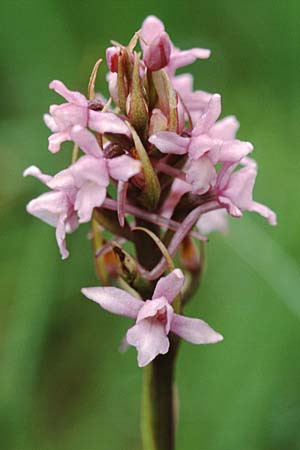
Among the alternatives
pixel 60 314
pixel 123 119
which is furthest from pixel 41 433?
pixel 123 119

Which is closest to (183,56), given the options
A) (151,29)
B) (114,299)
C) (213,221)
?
(151,29)

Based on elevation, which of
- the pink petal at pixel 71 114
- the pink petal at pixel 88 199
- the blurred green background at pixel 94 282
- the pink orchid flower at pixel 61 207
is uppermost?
the pink petal at pixel 71 114

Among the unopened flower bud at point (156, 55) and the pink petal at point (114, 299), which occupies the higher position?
the unopened flower bud at point (156, 55)

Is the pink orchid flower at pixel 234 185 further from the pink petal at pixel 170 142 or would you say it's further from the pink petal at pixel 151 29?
the pink petal at pixel 151 29

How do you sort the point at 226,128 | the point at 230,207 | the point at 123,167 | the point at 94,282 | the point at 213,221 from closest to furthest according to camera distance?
1. the point at 123,167
2. the point at 230,207
3. the point at 226,128
4. the point at 213,221
5. the point at 94,282

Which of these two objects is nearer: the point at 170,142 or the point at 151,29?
the point at 170,142

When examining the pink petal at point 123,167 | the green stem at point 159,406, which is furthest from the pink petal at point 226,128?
the green stem at point 159,406

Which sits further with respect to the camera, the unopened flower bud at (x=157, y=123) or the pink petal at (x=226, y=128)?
the pink petal at (x=226, y=128)

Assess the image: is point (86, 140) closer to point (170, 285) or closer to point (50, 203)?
point (50, 203)

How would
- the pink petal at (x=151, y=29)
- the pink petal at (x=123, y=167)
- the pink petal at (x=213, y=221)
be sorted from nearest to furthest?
the pink petal at (x=123, y=167)
the pink petal at (x=151, y=29)
the pink petal at (x=213, y=221)
